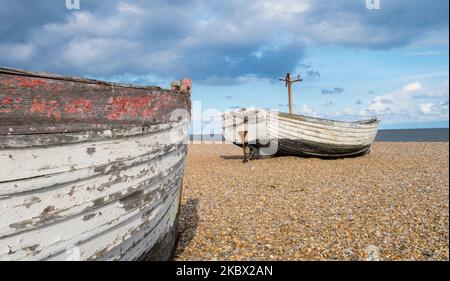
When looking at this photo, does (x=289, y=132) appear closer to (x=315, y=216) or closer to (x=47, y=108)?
(x=315, y=216)

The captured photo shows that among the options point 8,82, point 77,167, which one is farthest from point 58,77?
point 77,167

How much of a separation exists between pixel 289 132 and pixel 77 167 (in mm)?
13436

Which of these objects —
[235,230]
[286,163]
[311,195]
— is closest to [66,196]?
[235,230]

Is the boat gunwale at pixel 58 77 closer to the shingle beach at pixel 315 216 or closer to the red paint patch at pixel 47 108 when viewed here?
the red paint patch at pixel 47 108

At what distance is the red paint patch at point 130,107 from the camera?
10.1 ft

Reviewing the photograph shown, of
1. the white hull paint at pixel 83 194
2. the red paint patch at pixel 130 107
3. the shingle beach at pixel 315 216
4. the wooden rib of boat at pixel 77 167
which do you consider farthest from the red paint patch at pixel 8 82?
the shingle beach at pixel 315 216

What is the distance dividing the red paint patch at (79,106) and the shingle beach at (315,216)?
3407mm

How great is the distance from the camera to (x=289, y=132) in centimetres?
1556

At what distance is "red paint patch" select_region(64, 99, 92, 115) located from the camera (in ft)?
8.79

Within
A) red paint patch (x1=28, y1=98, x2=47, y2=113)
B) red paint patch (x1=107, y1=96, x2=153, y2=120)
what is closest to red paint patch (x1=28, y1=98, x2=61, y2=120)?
red paint patch (x1=28, y1=98, x2=47, y2=113)

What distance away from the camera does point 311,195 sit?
9391 millimetres
